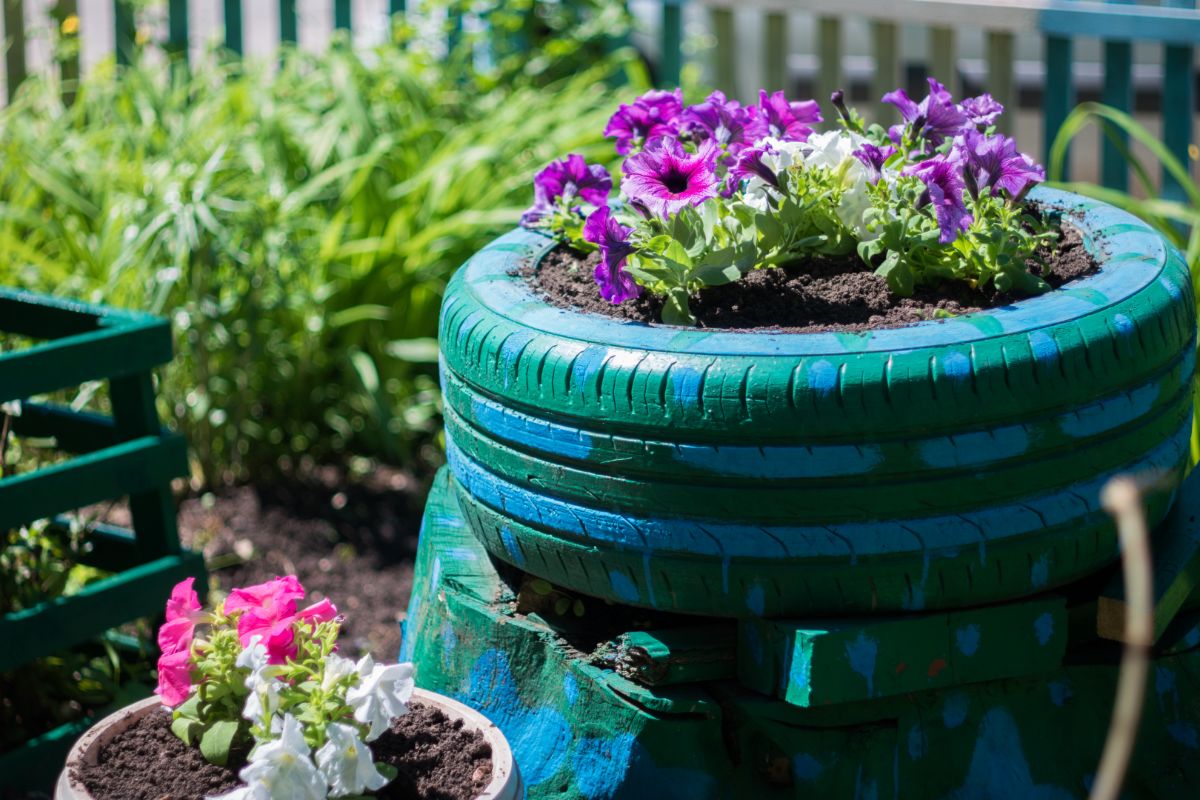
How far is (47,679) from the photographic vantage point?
8.86 feet

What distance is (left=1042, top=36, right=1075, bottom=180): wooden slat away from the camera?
186 inches

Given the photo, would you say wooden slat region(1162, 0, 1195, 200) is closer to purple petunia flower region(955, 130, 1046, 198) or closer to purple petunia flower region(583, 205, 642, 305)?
purple petunia flower region(955, 130, 1046, 198)

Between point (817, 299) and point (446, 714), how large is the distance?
2.62 feet

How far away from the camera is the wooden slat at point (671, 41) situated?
18.1 feet

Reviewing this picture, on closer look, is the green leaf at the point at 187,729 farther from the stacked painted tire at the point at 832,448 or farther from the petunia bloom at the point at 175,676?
the stacked painted tire at the point at 832,448

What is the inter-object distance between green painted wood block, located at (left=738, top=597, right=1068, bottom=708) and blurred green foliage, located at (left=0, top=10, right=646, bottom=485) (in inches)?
87.2

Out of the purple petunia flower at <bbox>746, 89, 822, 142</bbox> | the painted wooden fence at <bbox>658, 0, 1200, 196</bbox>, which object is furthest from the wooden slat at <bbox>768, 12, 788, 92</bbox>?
the purple petunia flower at <bbox>746, 89, 822, 142</bbox>

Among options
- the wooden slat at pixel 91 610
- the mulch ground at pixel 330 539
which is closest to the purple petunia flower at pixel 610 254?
the wooden slat at pixel 91 610

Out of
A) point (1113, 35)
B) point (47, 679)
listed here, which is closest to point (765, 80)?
point (1113, 35)

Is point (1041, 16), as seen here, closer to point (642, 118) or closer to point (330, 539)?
point (642, 118)

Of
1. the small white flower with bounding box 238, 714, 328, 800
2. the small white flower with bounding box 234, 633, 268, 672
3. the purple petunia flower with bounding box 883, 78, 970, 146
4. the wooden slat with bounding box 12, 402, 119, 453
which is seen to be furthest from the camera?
the wooden slat with bounding box 12, 402, 119, 453

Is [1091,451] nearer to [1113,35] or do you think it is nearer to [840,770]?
[840,770]

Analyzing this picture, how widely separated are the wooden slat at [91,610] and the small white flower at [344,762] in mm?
1109

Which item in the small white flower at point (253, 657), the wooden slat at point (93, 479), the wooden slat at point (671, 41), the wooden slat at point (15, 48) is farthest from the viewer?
the wooden slat at point (15, 48)
